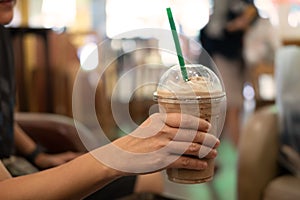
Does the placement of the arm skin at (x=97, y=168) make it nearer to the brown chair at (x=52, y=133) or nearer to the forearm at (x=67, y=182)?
the forearm at (x=67, y=182)

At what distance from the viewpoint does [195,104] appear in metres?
0.86

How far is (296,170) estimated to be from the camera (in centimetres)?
203

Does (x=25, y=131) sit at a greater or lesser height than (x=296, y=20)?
lesser

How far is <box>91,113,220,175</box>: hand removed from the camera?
2.81 ft

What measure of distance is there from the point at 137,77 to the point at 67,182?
0.84 m

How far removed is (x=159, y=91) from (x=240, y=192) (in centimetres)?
131

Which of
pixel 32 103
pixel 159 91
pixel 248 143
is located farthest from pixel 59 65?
pixel 159 91

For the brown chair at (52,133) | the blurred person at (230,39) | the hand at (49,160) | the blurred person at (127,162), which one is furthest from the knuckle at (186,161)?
the blurred person at (230,39)

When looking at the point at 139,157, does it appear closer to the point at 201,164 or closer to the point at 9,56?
the point at 201,164

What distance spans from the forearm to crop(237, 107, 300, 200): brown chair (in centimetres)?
121

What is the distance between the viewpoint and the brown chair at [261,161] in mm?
2014

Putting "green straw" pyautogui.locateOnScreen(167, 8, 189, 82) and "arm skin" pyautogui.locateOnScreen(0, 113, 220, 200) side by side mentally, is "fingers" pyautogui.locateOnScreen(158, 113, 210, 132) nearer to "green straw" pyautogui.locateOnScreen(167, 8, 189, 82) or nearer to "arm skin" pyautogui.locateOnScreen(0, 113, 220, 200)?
"arm skin" pyautogui.locateOnScreen(0, 113, 220, 200)

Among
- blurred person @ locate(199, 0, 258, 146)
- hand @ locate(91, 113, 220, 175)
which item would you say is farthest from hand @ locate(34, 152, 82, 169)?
blurred person @ locate(199, 0, 258, 146)

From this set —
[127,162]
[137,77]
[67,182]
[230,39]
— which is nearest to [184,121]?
[127,162]
